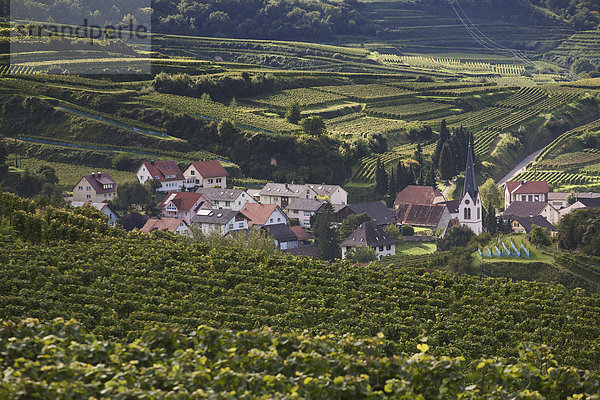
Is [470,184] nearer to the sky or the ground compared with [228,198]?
nearer to the sky

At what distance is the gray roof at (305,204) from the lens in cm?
8081

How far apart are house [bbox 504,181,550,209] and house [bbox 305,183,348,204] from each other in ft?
51.7

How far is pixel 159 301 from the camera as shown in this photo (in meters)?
26.8

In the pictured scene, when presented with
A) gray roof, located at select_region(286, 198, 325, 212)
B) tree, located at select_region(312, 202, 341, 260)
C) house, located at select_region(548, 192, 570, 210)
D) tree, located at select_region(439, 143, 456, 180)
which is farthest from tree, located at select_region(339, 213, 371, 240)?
tree, located at select_region(439, 143, 456, 180)

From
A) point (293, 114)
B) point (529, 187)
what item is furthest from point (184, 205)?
point (529, 187)

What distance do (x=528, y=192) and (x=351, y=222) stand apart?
19.8m

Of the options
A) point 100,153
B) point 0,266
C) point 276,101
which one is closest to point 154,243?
point 0,266

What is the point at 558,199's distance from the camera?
8500 cm

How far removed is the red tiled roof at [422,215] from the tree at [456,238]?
7.92 m

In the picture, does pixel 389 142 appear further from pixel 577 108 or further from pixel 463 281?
pixel 463 281

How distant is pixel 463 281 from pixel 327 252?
126 feet

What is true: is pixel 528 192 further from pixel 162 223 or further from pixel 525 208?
pixel 162 223

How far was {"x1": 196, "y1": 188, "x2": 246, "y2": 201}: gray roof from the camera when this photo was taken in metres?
80.1

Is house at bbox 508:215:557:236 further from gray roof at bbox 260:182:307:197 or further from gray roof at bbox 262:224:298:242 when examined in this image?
gray roof at bbox 260:182:307:197
